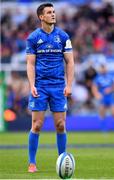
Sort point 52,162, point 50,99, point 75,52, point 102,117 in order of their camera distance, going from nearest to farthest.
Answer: point 50,99, point 52,162, point 102,117, point 75,52

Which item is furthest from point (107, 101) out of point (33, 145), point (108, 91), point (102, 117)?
point (33, 145)

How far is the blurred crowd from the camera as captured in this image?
25.5m

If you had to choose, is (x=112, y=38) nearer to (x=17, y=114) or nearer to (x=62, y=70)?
(x=17, y=114)

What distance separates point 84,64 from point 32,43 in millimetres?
14686

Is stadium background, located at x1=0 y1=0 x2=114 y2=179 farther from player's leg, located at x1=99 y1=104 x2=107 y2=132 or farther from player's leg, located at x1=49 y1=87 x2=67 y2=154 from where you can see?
player's leg, located at x1=49 y1=87 x2=67 y2=154

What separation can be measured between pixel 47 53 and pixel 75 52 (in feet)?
49.9

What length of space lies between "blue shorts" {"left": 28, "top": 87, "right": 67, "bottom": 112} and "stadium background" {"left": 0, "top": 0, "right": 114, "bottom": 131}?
13.3 m

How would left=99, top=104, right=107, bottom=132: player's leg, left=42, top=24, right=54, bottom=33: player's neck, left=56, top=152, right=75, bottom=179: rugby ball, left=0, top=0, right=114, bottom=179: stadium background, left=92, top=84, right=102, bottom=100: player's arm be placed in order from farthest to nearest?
left=92, top=84, right=102, bottom=100: player's arm, left=99, top=104, right=107, bottom=132: player's leg, left=0, top=0, right=114, bottom=179: stadium background, left=42, top=24, right=54, bottom=33: player's neck, left=56, top=152, right=75, bottom=179: rugby ball

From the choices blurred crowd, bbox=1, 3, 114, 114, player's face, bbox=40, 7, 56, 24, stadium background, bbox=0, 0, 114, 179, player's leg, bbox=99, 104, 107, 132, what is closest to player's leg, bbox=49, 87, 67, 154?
player's face, bbox=40, 7, 56, 24

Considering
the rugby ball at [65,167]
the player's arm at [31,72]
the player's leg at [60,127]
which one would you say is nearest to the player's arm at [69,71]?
the player's leg at [60,127]

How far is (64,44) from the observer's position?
11.6m

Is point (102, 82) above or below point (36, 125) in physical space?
below

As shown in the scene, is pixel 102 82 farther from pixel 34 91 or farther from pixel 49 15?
pixel 34 91

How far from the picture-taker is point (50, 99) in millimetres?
11586
